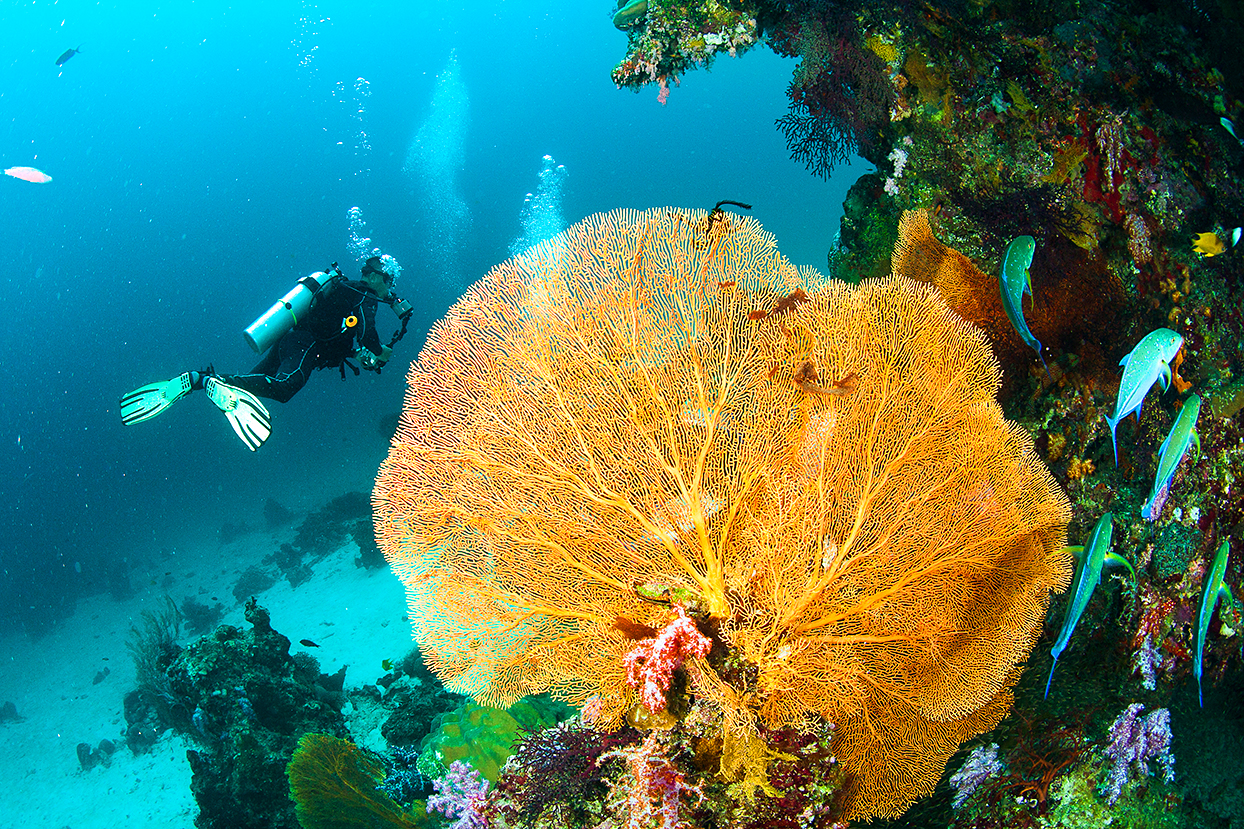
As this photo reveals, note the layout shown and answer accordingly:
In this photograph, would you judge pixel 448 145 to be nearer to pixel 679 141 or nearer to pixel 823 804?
pixel 679 141

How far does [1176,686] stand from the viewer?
270cm

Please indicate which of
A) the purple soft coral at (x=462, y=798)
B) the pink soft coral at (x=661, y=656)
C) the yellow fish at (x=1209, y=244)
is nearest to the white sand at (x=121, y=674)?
the purple soft coral at (x=462, y=798)

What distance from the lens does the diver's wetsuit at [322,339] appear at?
260 inches

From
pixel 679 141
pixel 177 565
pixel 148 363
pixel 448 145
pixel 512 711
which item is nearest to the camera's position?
pixel 512 711

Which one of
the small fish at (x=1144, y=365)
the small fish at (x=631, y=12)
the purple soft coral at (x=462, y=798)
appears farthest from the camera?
the small fish at (x=631, y=12)

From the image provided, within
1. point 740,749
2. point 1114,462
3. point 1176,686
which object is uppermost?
point 1114,462

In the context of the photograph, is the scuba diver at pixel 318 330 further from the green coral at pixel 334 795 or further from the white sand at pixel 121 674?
the white sand at pixel 121 674

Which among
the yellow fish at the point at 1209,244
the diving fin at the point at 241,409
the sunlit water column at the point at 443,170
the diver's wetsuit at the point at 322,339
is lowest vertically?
the yellow fish at the point at 1209,244

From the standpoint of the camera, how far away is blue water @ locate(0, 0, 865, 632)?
6894 centimetres

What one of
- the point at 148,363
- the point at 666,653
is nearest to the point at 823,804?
the point at 666,653

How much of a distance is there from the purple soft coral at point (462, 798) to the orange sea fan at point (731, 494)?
0.63 m

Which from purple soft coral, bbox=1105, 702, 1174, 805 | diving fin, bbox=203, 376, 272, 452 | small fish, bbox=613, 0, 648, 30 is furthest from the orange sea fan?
Result: diving fin, bbox=203, 376, 272, 452

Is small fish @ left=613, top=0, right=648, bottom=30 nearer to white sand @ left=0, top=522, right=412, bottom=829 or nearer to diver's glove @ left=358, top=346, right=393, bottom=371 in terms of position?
diver's glove @ left=358, top=346, right=393, bottom=371

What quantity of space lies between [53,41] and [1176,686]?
115233 mm
